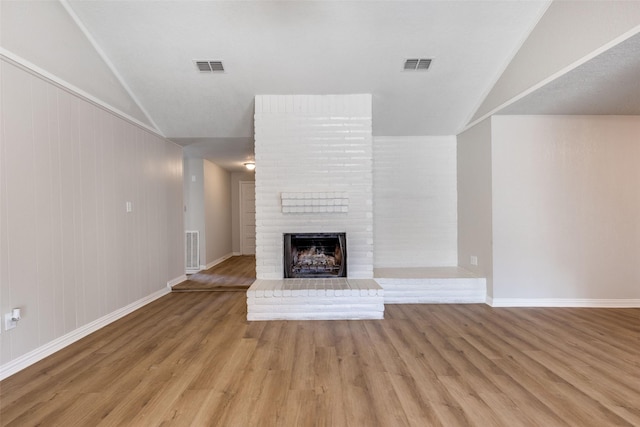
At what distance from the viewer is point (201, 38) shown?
3012 mm

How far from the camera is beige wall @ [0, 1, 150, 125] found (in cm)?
222

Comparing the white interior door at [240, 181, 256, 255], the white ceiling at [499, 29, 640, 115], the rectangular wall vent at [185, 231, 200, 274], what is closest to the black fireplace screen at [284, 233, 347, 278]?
the white ceiling at [499, 29, 640, 115]

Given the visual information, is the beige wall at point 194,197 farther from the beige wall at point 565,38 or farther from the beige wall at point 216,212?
the beige wall at point 565,38

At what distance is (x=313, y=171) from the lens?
12.5 ft

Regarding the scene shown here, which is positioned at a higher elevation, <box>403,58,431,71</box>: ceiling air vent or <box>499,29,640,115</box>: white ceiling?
<box>403,58,431,71</box>: ceiling air vent

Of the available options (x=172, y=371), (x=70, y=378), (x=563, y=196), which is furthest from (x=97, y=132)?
(x=563, y=196)

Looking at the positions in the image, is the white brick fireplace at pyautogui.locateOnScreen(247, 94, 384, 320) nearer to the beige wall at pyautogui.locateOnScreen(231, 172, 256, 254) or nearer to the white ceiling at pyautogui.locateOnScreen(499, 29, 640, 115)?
the white ceiling at pyautogui.locateOnScreen(499, 29, 640, 115)

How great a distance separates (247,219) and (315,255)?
461 cm

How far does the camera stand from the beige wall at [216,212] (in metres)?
6.23

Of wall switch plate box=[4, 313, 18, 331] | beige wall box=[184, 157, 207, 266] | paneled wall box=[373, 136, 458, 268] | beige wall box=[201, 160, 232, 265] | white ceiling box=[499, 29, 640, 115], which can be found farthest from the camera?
beige wall box=[201, 160, 232, 265]

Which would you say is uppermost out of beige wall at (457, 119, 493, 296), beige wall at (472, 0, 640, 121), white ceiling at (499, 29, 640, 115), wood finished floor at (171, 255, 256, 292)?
beige wall at (472, 0, 640, 121)

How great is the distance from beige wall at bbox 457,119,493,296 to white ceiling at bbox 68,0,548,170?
47 cm

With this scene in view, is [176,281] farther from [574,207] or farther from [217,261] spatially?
[574,207]

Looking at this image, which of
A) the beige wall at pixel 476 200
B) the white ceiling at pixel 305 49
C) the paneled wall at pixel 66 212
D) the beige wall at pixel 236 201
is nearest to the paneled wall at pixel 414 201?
the beige wall at pixel 476 200
